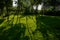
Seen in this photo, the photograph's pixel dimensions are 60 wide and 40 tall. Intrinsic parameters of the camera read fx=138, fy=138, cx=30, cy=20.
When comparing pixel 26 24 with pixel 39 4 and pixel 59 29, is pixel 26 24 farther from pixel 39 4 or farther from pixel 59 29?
pixel 39 4

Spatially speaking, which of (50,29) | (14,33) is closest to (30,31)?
(14,33)

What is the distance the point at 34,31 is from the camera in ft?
21.6

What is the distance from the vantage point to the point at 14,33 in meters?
6.29

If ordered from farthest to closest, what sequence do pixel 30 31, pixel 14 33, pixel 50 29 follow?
pixel 50 29 < pixel 30 31 < pixel 14 33

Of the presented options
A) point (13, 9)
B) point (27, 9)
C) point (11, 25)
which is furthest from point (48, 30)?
point (13, 9)

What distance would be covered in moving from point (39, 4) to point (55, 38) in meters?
7.58

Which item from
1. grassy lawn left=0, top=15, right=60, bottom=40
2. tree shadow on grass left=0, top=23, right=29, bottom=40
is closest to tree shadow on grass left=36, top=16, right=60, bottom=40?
grassy lawn left=0, top=15, right=60, bottom=40

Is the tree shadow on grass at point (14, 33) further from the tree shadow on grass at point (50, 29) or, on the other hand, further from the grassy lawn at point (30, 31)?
the tree shadow on grass at point (50, 29)

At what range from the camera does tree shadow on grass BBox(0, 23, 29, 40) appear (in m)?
5.93

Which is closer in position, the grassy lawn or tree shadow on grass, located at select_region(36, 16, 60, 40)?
the grassy lawn

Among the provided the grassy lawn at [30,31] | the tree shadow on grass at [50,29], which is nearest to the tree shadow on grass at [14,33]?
the grassy lawn at [30,31]

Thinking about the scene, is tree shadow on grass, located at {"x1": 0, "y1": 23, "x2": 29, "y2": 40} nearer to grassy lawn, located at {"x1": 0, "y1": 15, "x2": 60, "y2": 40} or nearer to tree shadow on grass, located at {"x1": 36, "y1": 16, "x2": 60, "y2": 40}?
grassy lawn, located at {"x1": 0, "y1": 15, "x2": 60, "y2": 40}

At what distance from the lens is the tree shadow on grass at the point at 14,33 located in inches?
233

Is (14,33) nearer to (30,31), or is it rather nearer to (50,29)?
(30,31)
